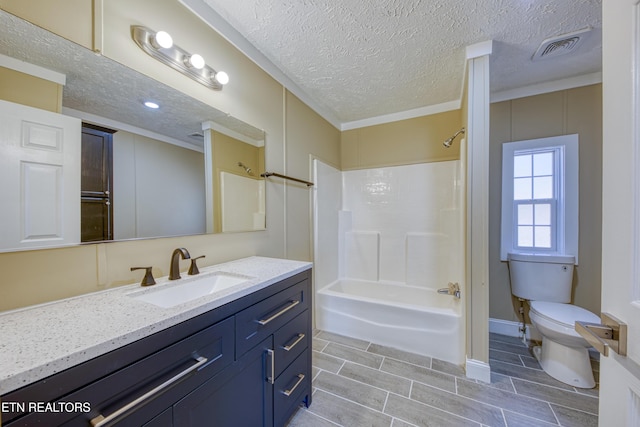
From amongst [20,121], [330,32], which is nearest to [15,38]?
[20,121]

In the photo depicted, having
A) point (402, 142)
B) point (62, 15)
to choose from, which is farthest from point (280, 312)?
point (402, 142)

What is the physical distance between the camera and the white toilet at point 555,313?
1.64m

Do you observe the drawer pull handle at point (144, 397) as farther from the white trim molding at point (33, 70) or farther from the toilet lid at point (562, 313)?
the toilet lid at point (562, 313)

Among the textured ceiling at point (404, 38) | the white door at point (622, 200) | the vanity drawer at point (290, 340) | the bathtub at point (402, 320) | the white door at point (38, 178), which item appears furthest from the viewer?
the bathtub at point (402, 320)

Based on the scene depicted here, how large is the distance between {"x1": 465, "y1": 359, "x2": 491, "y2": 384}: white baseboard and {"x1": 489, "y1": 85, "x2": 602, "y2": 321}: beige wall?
2.96 ft

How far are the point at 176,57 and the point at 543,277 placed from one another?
316 centimetres

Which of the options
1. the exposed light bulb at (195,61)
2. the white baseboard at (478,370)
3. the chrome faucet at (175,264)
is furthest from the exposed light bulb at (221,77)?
the white baseboard at (478,370)

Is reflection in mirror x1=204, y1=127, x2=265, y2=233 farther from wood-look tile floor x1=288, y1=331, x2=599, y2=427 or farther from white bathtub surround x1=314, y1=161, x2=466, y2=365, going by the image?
wood-look tile floor x1=288, y1=331, x2=599, y2=427

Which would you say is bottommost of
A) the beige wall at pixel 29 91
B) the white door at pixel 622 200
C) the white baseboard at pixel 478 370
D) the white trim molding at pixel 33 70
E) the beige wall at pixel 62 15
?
the white baseboard at pixel 478 370

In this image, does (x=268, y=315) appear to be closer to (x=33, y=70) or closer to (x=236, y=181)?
(x=236, y=181)

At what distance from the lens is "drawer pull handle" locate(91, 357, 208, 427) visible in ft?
1.87

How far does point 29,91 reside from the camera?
829 mm

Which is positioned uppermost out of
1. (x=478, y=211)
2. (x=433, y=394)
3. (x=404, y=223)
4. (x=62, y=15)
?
(x=62, y=15)

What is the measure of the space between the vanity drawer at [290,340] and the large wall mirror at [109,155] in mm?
736
